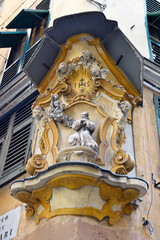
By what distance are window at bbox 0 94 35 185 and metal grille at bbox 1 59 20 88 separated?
1918 millimetres

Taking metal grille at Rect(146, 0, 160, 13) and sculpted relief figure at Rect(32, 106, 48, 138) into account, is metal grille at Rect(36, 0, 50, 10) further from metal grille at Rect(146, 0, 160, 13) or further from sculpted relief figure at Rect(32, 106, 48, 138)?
sculpted relief figure at Rect(32, 106, 48, 138)

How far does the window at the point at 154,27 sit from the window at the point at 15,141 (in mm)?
3501

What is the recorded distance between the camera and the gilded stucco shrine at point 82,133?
17.2 ft

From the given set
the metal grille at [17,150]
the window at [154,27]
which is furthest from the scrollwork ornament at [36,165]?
the window at [154,27]

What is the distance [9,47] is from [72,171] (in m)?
7.71

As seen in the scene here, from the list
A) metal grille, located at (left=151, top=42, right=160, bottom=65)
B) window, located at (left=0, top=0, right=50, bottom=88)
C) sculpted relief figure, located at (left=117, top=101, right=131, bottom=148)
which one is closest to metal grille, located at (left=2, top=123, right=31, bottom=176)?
sculpted relief figure, located at (left=117, top=101, right=131, bottom=148)

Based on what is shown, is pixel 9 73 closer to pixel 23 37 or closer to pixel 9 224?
pixel 23 37

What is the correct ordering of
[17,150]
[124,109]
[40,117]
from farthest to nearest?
[17,150] → [40,117] → [124,109]

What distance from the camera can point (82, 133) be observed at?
5742 millimetres

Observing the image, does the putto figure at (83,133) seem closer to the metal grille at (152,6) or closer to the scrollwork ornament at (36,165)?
the scrollwork ornament at (36,165)

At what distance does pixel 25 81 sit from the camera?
28.8 feet

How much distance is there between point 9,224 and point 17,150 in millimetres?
1887

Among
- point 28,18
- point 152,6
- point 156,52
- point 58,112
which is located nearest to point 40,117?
point 58,112

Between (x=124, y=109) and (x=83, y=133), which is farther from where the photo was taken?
(x=124, y=109)
